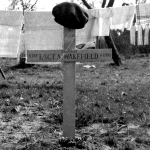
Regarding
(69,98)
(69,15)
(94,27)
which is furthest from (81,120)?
(94,27)

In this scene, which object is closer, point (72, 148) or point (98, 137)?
point (72, 148)

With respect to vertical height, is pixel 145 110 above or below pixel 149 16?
below

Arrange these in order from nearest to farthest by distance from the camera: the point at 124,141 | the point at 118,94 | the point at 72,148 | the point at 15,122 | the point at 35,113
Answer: the point at 72,148 < the point at 124,141 < the point at 15,122 < the point at 35,113 < the point at 118,94

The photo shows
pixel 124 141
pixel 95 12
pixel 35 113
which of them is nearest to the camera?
pixel 124 141

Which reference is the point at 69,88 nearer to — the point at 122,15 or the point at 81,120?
the point at 81,120

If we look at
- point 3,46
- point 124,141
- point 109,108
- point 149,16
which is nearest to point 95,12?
point 149,16

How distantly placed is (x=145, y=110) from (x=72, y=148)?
205 cm

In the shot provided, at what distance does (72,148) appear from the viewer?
118 inches

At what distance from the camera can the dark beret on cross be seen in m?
3.11

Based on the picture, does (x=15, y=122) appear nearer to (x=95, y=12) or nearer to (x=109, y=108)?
(x=109, y=108)

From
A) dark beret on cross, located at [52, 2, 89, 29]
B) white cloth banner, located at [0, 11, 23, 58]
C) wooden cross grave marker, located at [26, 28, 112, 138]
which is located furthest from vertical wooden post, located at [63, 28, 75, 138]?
white cloth banner, located at [0, 11, 23, 58]

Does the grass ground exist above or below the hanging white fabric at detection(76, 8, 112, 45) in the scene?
below

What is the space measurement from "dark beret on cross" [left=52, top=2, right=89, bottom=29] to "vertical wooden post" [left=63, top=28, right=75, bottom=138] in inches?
3.9

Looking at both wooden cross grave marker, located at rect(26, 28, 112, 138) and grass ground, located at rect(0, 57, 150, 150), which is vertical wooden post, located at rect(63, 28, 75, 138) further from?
grass ground, located at rect(0, 57, 150, 150)
